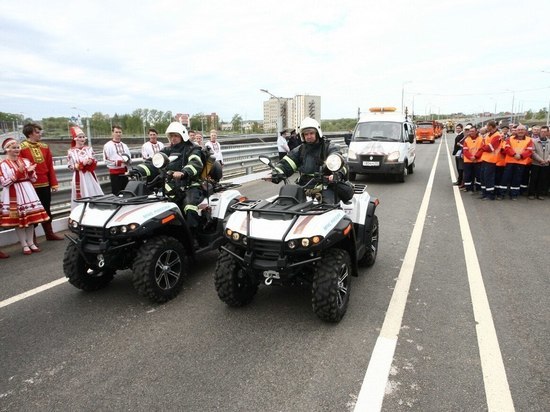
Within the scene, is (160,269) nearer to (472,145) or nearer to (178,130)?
(178,130)

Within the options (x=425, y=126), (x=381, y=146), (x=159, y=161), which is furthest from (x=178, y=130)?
(x=425, y=126)

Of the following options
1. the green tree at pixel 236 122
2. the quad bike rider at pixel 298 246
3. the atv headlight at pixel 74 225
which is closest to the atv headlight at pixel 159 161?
the atv headlight at pixel 74 225

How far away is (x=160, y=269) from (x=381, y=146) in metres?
10.7

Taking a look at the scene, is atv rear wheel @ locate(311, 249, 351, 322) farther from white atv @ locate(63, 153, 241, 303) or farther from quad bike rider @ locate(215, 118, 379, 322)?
white atv @ locate(63, 153, 241, 303)

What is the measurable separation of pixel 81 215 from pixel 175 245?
103cm

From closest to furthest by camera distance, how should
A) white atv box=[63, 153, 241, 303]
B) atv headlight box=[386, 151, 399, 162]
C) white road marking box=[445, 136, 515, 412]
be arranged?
white road marking box=[445, 136, 515, 412], white atv box=[63, 153, 241, 303], atv headlight box=[386, 151, 399, 162]

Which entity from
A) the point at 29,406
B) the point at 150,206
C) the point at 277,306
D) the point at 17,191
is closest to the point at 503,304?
the point at 277,306

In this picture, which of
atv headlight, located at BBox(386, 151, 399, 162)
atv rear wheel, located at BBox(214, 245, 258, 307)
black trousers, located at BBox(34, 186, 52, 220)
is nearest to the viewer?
atv rear wheel, located at BBox(214, 245, 258, 307)

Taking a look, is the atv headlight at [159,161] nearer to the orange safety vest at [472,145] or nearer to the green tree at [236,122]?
the orange safety vest at [472,145]

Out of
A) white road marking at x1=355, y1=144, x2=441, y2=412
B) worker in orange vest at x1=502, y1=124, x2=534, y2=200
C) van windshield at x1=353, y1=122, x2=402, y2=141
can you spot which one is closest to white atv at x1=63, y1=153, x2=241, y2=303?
white road marking at x1=355, y1=144, x2=441, y2=412

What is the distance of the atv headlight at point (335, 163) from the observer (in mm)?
4312

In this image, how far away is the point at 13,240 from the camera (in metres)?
6.84

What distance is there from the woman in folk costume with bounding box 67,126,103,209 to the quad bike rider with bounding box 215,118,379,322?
4.32 m

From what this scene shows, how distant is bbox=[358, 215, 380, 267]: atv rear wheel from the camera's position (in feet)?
16.9
